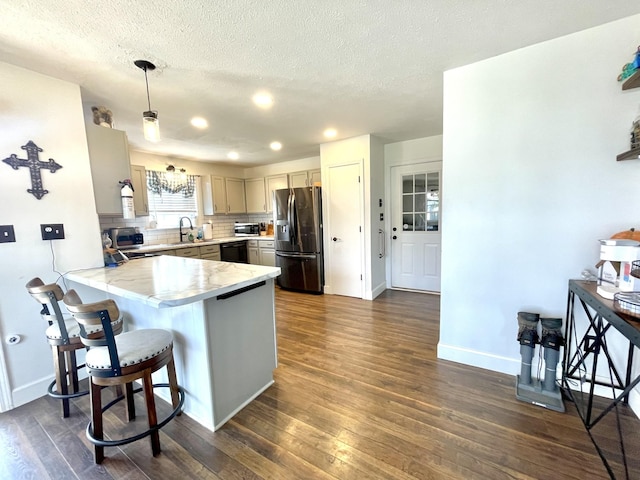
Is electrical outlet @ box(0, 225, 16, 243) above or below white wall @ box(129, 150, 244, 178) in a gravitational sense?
below

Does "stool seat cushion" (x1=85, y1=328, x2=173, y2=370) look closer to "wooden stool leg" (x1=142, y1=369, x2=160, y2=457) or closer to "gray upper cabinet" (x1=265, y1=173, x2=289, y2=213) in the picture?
"wooden stool leg" (x1=142, y1=369, x2=160, y2=457)

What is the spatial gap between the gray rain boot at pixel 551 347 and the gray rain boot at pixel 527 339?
0.18 feet

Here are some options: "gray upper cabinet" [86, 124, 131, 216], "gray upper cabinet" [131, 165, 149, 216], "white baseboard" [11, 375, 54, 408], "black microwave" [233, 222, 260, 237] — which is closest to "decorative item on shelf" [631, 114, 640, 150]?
A: "gray upper cabinet" [86, 124, 131, 216]

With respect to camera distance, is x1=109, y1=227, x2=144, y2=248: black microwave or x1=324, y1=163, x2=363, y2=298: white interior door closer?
x1=109, y1=227, x2=144, y2=248: black microwave

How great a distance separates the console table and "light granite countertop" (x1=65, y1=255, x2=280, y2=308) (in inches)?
74.8

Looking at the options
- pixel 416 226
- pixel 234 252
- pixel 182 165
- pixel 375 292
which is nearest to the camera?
pixel 375 292

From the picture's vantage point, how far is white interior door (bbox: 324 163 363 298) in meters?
4.02

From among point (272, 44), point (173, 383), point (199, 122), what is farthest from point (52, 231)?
point (272, 44)

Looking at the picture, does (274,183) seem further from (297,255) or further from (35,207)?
(35,207)

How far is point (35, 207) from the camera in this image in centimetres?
199

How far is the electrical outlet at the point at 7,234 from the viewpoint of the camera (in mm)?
1857

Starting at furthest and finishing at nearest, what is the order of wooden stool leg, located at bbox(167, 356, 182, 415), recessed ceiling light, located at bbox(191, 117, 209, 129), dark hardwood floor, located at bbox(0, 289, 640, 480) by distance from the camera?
recessed ceiling light, located at bbox(191, 117, 209, 129)
wooden stool leg, located at bbox(167, 356, 182, 415)
dark hardwood floor, located at bbox(0, 289, 640, 480)

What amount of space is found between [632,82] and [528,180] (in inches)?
26.9

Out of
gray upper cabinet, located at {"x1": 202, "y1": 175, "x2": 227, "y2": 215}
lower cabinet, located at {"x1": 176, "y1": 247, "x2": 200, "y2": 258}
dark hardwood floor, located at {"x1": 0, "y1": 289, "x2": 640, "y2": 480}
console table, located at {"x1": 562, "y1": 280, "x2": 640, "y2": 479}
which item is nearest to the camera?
dark hardwood floor, located at {"x1": 0, "y1": 289, "x2": 640, "y2": 480}
